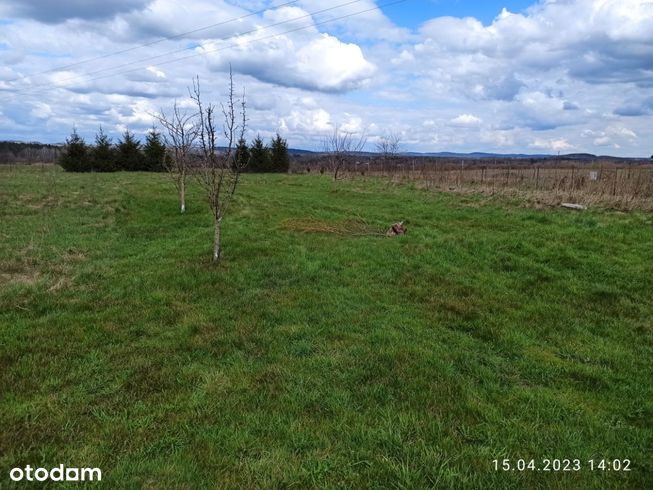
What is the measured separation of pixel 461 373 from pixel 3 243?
33.3ft

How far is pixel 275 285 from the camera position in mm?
7121

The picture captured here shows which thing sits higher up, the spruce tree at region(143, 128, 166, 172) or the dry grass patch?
the spruce tree at region(143, 128, 166, 172)

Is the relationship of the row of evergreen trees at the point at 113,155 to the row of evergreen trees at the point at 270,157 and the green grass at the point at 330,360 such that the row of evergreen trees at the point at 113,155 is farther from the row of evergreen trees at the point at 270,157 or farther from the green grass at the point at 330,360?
the green grass at the point at 330,360

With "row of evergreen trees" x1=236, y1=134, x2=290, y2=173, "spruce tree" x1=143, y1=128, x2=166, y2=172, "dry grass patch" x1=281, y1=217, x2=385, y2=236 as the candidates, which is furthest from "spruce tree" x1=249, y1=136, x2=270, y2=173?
"dry grass patch" x1=281, y1=217, x2=385, y2=236

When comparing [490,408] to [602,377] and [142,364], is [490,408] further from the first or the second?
[142,364]

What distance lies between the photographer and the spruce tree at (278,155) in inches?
1829

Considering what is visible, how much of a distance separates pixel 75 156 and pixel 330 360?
137 ft

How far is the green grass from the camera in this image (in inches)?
116

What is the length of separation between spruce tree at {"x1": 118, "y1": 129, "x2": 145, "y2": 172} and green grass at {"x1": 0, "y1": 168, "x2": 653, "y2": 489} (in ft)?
106

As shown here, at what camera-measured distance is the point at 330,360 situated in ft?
14.5

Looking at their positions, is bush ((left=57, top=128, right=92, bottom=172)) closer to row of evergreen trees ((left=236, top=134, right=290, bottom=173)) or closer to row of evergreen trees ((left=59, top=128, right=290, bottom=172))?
row of evergreen trees ((left=59, top=128, right=290, bottom=172))

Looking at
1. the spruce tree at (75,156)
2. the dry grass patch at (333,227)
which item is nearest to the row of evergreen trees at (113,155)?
the spruce tree at (75,156)

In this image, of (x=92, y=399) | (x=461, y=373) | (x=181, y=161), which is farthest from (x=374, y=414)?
(x=181, y=161)

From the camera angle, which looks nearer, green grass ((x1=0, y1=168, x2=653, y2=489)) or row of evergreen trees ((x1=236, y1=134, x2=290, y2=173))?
green grass ((x1=0, y1=168, x2=653, y2=489))
